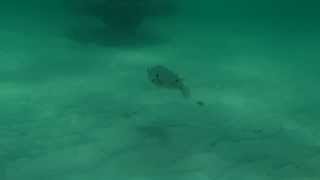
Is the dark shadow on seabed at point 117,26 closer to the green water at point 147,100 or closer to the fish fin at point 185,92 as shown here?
the green water at point 147,100

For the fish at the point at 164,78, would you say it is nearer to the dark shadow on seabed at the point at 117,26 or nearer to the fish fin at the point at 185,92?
the fish fin at the point at 185,92

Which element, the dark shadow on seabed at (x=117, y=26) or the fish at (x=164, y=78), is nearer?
the fish at (x=164, y=78)

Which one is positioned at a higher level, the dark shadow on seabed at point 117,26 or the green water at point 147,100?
the dark shadow on seabed at point 117,26

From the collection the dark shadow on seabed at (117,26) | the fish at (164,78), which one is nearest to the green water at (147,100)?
the dark shadow on seabed at (117,26)

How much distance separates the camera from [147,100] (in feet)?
38.7

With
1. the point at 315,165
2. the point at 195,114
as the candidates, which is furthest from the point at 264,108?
the point at 315,165

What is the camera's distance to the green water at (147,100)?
9188 millimetres

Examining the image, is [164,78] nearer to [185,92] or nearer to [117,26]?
[185,92]

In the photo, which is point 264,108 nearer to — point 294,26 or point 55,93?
point 55,93

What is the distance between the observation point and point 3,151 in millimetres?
9172

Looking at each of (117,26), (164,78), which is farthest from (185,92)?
(117,26)

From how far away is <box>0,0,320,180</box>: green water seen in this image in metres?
9.19

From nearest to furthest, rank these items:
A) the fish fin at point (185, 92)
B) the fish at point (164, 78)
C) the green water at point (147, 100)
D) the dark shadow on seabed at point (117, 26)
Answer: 1. the green water at point (147, 100)
2. the fish at point (164, 78)
3. the fish fin at point (185, 92)
4. the dark shadow on seabed at point (117, 26)

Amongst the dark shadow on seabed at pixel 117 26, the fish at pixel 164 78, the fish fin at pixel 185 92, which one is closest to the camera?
the fish at pixel 164 78
